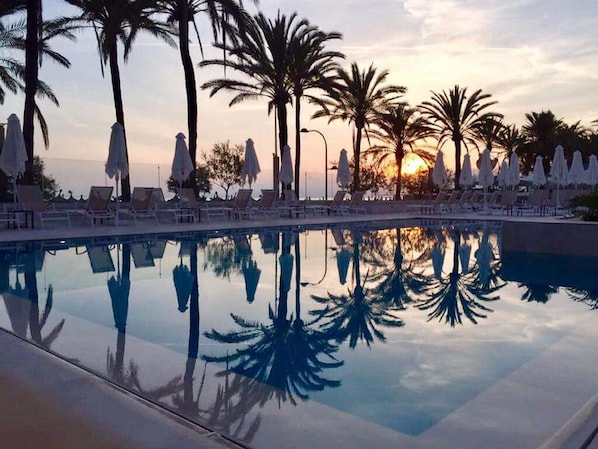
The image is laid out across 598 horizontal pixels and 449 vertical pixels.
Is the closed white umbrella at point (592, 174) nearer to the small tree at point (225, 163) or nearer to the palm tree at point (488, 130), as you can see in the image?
the palm tree at point (488, 130)

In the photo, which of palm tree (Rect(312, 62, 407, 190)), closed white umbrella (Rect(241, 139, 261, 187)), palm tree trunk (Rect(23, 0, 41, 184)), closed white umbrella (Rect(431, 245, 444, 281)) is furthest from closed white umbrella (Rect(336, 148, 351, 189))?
palm tree trunk (Rect(23, 0, 41, 184))

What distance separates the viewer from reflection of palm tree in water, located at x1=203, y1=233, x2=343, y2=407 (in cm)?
362

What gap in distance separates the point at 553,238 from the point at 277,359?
8.71m

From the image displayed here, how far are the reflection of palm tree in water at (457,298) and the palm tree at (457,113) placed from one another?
2636 cm

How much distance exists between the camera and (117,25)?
19297mm

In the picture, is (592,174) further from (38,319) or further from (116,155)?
(38,319)

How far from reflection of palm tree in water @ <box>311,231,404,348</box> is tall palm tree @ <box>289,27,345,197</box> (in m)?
18.6

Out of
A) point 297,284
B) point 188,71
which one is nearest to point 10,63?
point 188,71

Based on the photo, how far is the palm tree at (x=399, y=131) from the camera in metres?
34.2

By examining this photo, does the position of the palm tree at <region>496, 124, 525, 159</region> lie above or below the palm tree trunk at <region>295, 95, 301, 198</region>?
above

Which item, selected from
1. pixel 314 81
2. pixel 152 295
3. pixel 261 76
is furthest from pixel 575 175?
pixel 152 295

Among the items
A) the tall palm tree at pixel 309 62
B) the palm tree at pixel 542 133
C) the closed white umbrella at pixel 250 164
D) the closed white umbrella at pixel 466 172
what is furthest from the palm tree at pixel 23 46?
the palm tree at pixel 542 133

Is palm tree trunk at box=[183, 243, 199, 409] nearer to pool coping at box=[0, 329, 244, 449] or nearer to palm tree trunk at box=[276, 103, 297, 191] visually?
pool coping at box=[0, 329, 244, 449]

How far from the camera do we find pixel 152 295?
669cm
